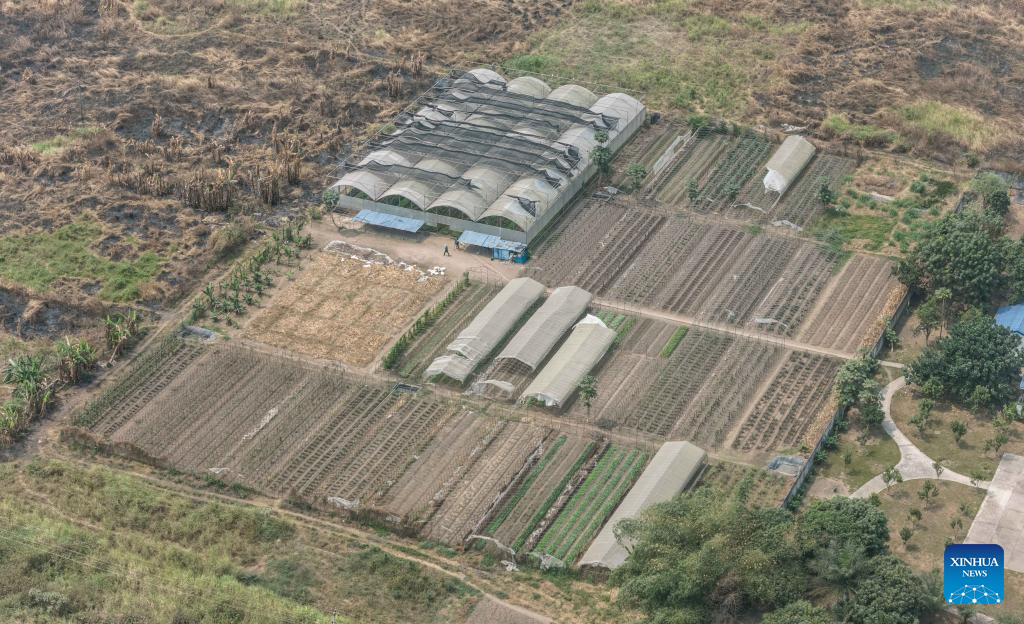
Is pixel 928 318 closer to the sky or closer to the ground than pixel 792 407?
closer to the sky

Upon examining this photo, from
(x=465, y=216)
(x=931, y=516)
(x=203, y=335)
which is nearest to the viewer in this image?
(x=931, y=516)

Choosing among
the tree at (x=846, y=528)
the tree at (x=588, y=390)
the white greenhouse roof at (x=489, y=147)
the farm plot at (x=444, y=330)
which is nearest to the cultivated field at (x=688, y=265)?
the white greenhouse roof at (x=489, y=147)

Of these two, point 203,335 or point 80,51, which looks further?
point 80,51

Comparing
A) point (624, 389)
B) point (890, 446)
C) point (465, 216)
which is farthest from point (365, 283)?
point (890, 446)

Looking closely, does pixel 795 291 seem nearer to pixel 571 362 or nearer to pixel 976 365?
pixel 976 365

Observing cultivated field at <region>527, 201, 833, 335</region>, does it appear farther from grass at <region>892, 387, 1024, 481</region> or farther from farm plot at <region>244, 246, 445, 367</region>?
grass at <region>892, 387, 1024, 481</region>

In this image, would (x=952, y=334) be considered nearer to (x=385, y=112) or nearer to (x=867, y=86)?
(x=867, y=86)

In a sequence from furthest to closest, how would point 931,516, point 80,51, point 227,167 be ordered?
point 80,51, point 227,167, point 931,516

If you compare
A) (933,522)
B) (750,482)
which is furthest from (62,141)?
(933,522)
